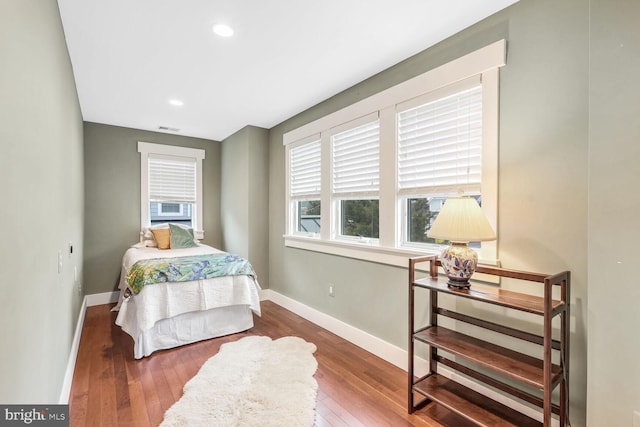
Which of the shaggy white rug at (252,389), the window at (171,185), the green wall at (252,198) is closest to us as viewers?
the shaggy white rug at (252,389)

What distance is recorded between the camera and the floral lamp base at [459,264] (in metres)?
1.75

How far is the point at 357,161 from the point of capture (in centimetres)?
296

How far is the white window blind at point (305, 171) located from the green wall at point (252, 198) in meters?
0.63

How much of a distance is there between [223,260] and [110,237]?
226 cm

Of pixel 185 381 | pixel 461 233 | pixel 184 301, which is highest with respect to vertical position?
pixel 461 233

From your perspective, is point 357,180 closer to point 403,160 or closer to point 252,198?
point 403,160

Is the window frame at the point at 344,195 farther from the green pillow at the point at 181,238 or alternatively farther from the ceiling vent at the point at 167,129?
the ceiling vent at the point at 167,129

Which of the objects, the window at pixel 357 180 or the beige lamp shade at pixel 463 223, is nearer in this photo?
the beige lamp shade at pixel 463 223

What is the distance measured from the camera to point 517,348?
1.78 metres

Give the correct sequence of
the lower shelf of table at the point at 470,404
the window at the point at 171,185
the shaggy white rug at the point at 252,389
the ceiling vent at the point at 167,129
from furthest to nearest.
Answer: the window at the point at 171,185 → the ceiling vent at the point at 167,129 → the shaggy white rug at the point at 252,389 → the lower shelf of table at the point at 470,404

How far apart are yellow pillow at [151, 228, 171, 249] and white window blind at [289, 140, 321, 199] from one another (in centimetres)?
189

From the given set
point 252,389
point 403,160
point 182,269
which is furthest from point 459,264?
point 182,269

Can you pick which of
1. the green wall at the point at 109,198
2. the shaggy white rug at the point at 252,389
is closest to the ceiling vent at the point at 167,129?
the green wall at the point at 109,198

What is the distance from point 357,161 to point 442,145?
0.93 metres
